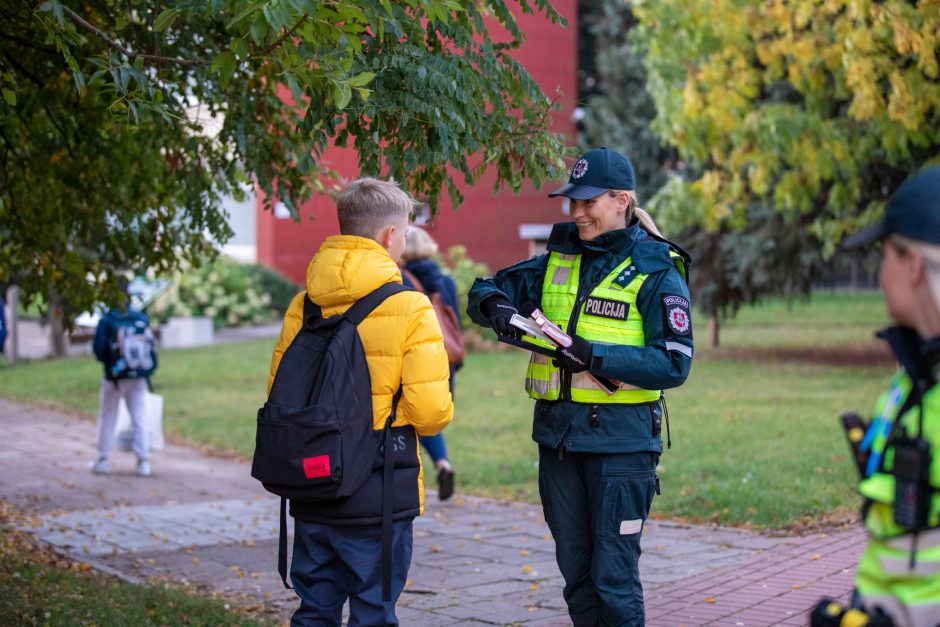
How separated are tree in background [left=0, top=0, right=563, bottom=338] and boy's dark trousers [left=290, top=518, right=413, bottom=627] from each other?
1535 mm

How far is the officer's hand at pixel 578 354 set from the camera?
4.16m

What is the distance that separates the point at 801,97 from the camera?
18328 mm

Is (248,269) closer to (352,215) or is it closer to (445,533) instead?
(445,533)

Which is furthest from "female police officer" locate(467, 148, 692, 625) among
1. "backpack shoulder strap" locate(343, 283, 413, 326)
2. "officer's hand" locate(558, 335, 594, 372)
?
"backpack shoulder strap" locate(343, 283, 413, 326)

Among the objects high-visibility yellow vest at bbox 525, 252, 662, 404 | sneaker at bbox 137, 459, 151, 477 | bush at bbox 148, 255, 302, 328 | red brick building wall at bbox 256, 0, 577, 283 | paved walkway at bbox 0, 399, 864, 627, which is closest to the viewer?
high-visibility yellow vest at bbox 525, 252, 662, 404

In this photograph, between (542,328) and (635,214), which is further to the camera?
(635,214)

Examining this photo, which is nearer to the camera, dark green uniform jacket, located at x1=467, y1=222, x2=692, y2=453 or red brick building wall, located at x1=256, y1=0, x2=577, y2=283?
dark green uniform jacket, located at x1=467, y1=222, x2=692, y2=453

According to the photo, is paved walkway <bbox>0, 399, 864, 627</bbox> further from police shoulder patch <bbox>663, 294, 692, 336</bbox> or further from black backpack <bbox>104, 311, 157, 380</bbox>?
police shoulder patch <bbox>663, 294, 692, 336</bbox>

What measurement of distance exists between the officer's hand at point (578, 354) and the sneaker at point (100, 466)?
7.41m

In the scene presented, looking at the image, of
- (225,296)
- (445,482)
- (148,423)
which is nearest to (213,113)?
(445,482)

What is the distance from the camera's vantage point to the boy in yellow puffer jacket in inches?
154

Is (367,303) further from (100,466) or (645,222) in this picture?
(100,466)

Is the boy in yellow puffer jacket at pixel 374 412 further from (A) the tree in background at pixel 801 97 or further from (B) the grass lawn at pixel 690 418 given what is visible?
(A) the tree in background at pixel 801 97

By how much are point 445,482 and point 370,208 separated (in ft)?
16.9
